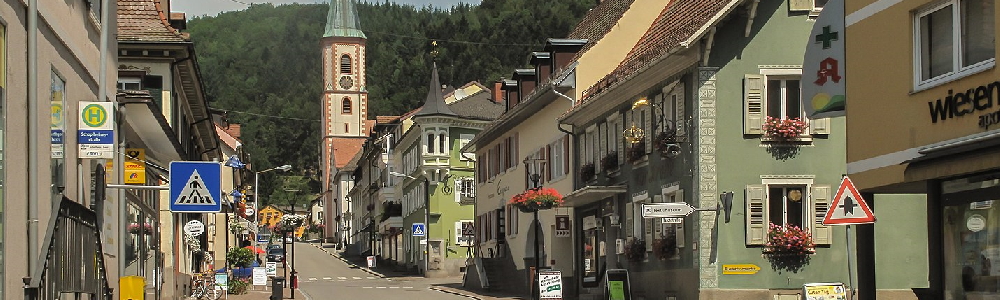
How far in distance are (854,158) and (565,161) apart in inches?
962

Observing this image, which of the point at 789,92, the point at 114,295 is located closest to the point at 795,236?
the point at 789,92

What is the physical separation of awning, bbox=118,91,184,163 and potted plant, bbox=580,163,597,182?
1030cm

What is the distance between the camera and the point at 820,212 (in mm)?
28891

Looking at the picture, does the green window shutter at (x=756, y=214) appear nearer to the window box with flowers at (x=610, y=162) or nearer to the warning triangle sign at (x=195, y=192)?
the window box with flowers at (x=610, y=162)

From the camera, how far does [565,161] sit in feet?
135

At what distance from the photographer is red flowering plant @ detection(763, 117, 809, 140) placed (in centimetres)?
2886

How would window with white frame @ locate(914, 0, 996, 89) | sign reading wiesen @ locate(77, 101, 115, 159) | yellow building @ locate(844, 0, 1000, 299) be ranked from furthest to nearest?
1. sign reading wiesen @ locate(77, 101, 115, 159)
2. window with white frame @ locate(914, 0, 996, 89)
3. yellow building @ locate(844, 0, 1000, 299)

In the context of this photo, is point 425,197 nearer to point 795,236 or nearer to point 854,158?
point 795,236

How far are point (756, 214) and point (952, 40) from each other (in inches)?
576

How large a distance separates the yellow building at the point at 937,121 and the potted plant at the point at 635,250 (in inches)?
616

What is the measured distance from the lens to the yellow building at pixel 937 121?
550 inches

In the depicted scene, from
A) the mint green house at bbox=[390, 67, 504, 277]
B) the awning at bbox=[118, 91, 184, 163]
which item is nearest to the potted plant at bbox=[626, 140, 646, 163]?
the awning at bbox=[118, 91, 184, 163]

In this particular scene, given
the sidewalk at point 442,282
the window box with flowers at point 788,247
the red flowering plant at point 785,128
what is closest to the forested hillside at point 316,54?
the sidewalk at point 442,282

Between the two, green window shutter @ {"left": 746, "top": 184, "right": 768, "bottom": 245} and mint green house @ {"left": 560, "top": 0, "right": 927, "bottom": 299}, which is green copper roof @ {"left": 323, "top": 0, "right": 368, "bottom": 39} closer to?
mint green house @ {"left": 560, "top": 0, "right": 927, "bottom": 299}
